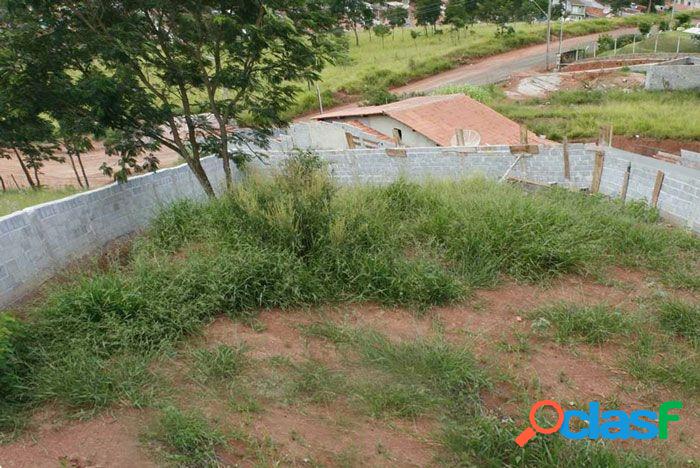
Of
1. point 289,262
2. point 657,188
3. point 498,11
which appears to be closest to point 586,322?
point 289,262

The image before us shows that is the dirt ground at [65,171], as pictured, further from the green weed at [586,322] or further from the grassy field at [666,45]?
the grassy field at [666,45]

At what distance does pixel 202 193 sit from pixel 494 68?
2629 centimetres

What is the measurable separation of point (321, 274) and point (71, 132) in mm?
3859

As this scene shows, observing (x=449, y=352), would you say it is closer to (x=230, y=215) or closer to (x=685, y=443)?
(x=685, y=443)

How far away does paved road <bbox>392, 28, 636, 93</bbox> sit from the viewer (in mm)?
27781

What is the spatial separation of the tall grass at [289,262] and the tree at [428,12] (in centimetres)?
3725

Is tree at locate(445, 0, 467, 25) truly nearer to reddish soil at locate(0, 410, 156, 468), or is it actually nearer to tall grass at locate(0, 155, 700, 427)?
tall grass at locate(0, 155, 700, 427)

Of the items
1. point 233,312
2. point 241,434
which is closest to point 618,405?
point 241,434

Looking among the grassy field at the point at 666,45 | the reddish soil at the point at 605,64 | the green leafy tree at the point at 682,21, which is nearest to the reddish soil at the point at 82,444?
the reddish soil at the point at 605,64

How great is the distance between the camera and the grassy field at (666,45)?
98.6 ft

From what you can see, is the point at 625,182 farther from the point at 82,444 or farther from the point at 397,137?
the point at 82,444

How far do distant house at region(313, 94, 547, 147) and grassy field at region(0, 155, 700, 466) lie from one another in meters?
8.46

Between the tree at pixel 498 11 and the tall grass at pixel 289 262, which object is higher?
the tree at pixel 498 11

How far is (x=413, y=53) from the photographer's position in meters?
33.8
